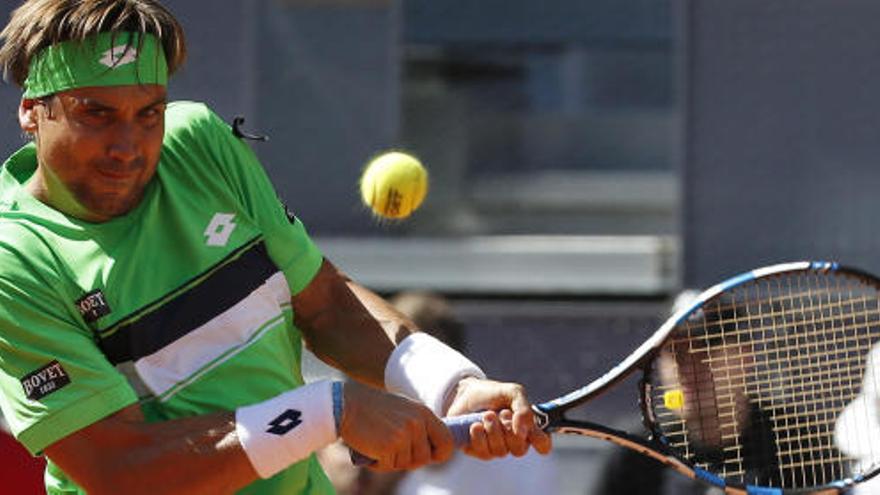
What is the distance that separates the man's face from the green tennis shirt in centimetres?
4

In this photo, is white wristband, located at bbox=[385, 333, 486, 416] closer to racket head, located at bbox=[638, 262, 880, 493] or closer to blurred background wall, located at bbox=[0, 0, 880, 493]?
racket head, located at bbox=[638, 262, 880, 493]

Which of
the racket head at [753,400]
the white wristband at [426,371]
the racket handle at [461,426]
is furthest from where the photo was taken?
the racket head at [753,400]

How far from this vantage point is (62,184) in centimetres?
304

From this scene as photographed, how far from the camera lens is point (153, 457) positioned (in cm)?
294

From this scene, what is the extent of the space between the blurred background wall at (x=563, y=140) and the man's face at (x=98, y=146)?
3623 mm

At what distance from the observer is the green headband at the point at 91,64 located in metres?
3.01

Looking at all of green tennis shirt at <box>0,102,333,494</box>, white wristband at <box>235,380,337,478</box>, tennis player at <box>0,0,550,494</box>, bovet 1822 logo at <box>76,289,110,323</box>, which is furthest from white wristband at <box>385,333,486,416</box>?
bovet 1822 logo at <box>76,289,110,323</box>

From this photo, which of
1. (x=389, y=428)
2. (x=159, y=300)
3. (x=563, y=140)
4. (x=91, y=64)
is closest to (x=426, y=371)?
(x=389, y=428)

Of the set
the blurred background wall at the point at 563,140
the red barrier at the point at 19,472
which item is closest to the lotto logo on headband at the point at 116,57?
the red barrier at the point at 19,472

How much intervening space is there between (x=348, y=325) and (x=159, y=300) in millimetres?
445

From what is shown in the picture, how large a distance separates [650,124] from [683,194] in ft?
2.56

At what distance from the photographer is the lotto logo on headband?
3016mm

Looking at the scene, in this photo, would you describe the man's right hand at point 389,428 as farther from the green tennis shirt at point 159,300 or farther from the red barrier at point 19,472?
the red barrier at point 19,472

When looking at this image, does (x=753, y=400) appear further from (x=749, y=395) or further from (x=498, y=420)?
(x=498, y=420)
